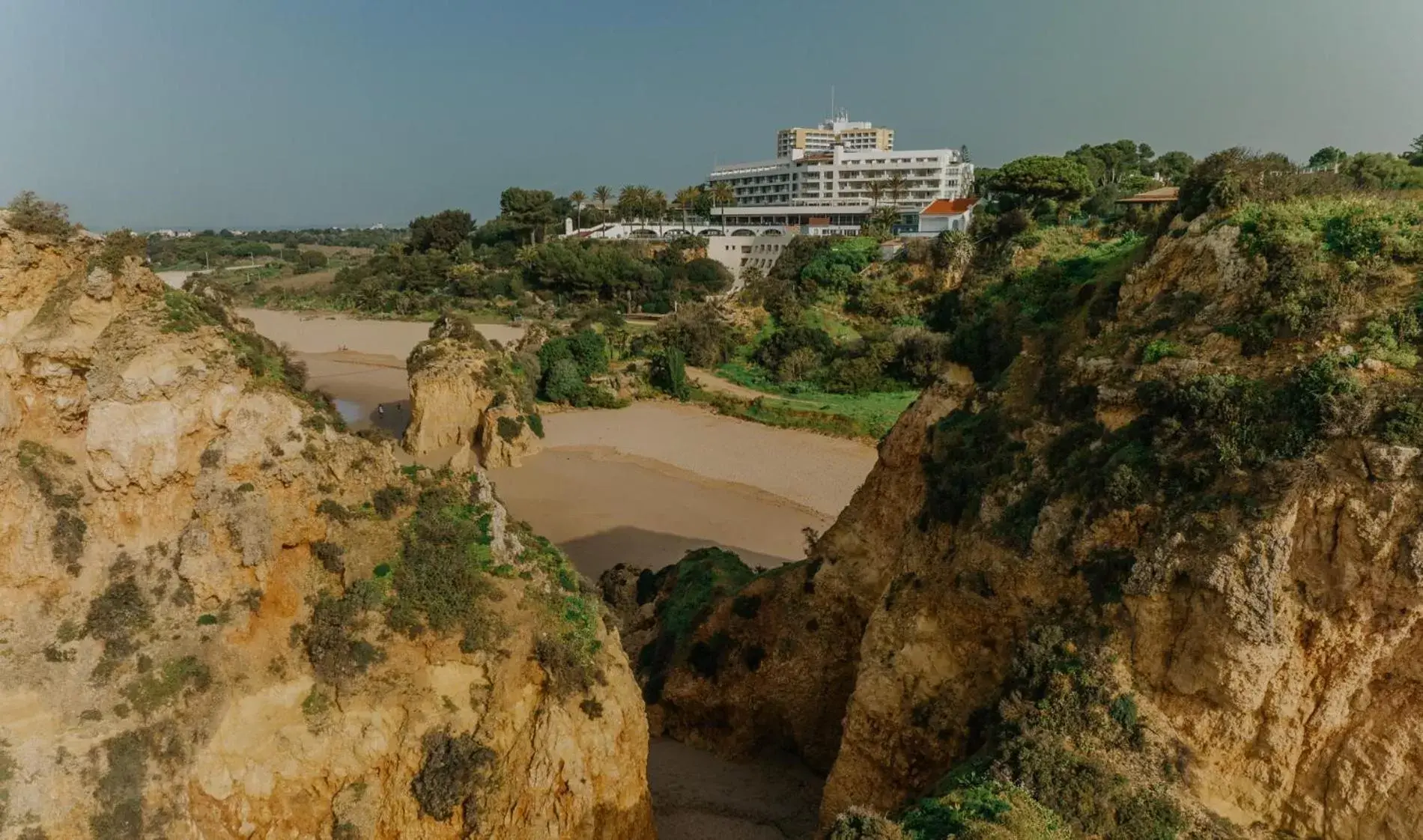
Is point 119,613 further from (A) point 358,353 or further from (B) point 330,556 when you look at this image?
(A) point 358,353

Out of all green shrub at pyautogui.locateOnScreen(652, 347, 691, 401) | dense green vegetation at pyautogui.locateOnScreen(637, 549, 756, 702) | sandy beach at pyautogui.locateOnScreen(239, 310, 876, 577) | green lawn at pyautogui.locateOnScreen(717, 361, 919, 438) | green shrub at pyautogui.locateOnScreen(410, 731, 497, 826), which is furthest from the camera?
green shrub at pyautogui.locateOnScreen(652, 347, 691, 401)

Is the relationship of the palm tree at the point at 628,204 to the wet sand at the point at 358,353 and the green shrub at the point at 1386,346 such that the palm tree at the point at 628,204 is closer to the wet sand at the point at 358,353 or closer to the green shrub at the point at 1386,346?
the wet sand at the point at 358,353

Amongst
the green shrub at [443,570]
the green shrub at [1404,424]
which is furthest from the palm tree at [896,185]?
the green shrub at [1404,424]

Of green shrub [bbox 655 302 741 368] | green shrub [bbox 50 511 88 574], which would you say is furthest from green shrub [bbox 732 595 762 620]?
green shrub [bbox 655 302 741 368]

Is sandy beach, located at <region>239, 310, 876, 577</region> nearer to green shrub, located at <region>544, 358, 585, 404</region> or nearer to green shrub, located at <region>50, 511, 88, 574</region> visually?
green shrub, located at <region>544, 358, 585, 404</region>

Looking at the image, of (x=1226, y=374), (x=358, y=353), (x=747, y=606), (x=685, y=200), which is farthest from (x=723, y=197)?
(x=1226, y=374)

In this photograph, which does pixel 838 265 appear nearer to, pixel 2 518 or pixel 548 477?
pixel 548 477
